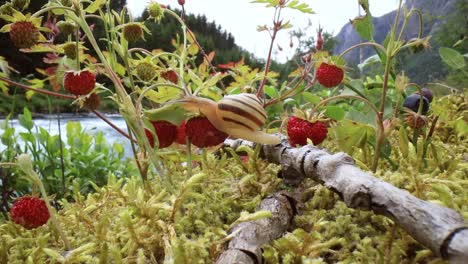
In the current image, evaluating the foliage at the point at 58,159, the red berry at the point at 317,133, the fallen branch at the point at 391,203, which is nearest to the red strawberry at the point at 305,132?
the red berry at the point at 317,133

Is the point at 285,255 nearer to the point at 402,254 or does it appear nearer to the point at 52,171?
the point at 402,254

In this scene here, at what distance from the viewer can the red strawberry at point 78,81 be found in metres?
0.62

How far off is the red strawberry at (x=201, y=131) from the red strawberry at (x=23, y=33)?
35 centimetres

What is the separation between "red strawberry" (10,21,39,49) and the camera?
2.25 ft

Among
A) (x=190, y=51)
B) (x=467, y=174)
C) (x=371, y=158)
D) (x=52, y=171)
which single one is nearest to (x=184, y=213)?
(x=371, y=158)

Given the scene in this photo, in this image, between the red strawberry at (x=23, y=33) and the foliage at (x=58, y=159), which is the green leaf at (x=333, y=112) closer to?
the red strawberry at (x=23, y=33)

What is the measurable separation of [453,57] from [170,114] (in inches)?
29.2

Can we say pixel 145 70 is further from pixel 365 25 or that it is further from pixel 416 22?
pixel 416 22

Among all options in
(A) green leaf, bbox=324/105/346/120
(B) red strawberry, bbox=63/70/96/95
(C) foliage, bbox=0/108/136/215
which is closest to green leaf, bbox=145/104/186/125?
(B) red strawberry, bbox=63/70/96/95

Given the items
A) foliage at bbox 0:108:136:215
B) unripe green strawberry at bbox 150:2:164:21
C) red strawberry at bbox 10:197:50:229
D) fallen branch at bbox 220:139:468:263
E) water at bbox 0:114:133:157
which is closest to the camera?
fallen branch at bbox 220:139:468:263

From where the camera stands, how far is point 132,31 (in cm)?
71

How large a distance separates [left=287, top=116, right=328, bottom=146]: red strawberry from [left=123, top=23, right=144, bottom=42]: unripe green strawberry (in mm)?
321

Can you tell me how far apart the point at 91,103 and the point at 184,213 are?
29 centimetres

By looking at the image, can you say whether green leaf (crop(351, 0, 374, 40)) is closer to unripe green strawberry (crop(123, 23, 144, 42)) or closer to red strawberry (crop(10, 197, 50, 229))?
unripe green strawberry (crop(123, 23, 144, 42))
